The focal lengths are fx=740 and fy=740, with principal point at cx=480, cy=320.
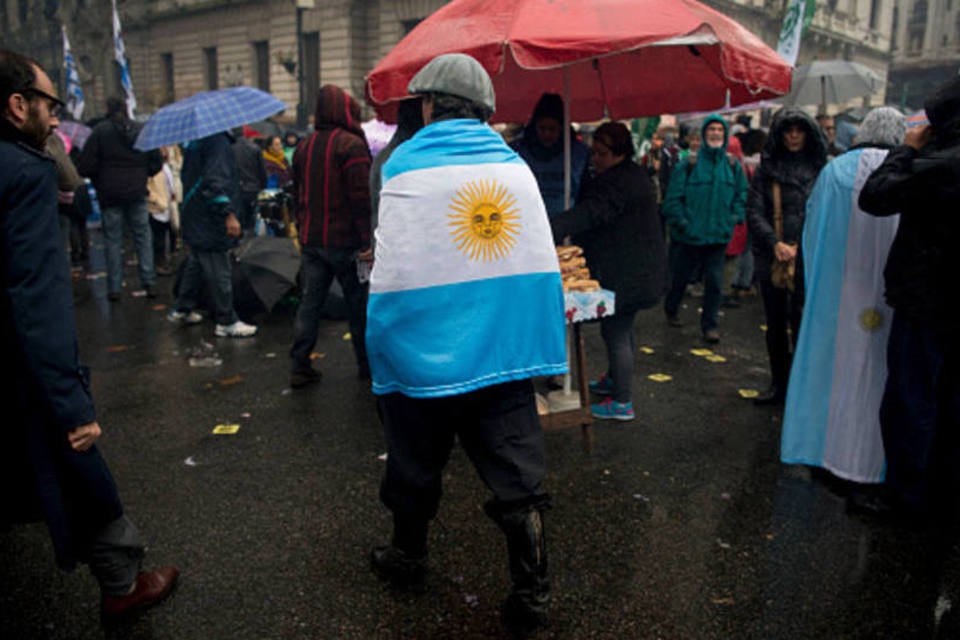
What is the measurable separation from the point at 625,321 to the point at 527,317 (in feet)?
7.54

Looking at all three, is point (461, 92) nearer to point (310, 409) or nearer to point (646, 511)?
point (646, 511)

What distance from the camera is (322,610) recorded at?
2838mm

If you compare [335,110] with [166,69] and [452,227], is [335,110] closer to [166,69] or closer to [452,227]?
[452,227]

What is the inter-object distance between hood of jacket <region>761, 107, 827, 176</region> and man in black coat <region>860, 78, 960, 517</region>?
5.43ft

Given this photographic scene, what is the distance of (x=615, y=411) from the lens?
486cm

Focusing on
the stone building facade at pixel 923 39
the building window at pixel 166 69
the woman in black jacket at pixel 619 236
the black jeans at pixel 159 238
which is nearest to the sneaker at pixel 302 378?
the woman in black jacket at pixel 619 236

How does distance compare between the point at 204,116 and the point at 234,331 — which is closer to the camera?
the point at 204,116

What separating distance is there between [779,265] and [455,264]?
319 cm

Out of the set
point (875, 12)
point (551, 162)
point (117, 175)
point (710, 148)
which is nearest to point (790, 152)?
point (551, 162)

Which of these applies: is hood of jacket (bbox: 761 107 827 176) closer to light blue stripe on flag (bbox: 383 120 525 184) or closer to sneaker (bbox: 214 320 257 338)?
light blue stripe on flag (bbox: 383 120 525 184)

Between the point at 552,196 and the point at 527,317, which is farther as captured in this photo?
the point at 552,196

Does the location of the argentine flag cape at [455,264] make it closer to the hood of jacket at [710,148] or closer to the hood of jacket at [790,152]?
the hood of jacket at [790,152]

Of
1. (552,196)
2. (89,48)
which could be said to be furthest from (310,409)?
(89,48)

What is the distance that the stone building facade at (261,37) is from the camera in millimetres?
30641
